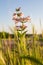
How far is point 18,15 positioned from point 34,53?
54.0 inches

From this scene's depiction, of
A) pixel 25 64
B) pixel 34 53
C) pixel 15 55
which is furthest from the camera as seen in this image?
Result: pixel 15 55

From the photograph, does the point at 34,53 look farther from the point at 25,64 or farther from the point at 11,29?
the point at 11,29

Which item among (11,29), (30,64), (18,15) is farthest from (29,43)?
(18,15)

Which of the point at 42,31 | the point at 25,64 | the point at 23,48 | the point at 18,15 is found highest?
the point at 18,15

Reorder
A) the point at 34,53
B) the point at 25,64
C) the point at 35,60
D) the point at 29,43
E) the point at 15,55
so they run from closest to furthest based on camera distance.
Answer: the point at 35,60 → the point at 34,53 → the point at 25,64 → the point at 15,55 → the point at 29,43

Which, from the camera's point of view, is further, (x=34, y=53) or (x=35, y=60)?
(x=34, y=53)

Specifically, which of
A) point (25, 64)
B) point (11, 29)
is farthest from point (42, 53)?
point (11, 29)

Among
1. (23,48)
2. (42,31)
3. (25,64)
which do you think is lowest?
(25,64)

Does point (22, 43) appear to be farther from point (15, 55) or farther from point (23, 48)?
point (15, 55)

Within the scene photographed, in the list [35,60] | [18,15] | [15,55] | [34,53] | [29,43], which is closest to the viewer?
[35,60]

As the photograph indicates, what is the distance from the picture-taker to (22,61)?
1101mm

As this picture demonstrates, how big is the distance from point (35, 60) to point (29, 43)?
3.03ft

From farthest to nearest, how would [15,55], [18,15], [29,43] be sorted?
[18,15], [29,43], [15,55]

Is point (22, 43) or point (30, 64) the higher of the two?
point (22, 43)
